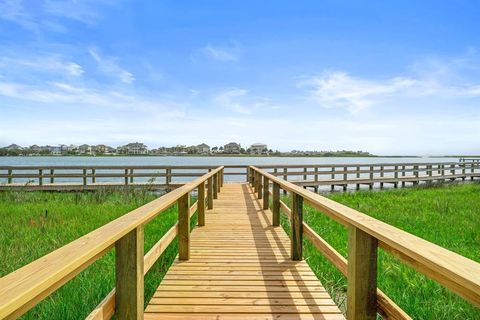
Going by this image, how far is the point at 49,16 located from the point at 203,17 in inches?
284

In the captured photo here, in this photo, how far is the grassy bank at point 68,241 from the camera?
10.5 feet

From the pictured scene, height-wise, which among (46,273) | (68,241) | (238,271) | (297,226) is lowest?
(68,241)

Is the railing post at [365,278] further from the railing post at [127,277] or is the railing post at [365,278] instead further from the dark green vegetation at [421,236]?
the dark green vegetation at [421,236]

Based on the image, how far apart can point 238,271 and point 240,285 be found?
413mm

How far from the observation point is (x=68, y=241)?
5.87 metres

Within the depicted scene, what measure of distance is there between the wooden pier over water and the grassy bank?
68 cm

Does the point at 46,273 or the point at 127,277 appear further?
the point at 127,277

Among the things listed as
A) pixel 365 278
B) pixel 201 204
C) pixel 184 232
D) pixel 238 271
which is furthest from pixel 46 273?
pixel 201 204

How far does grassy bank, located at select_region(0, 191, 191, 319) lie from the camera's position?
3197mm

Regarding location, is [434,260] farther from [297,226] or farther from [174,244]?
[174,244]

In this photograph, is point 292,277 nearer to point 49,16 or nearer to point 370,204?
point 370,204

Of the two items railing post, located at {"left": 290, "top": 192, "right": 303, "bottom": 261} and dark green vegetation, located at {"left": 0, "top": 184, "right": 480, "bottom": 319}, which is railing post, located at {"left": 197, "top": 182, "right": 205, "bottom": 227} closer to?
dark green vegetation, located at {"left": 0, "top": 184, "right": 480, "bottom": 319}

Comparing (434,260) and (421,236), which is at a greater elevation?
(434,260)

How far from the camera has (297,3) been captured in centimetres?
1187
